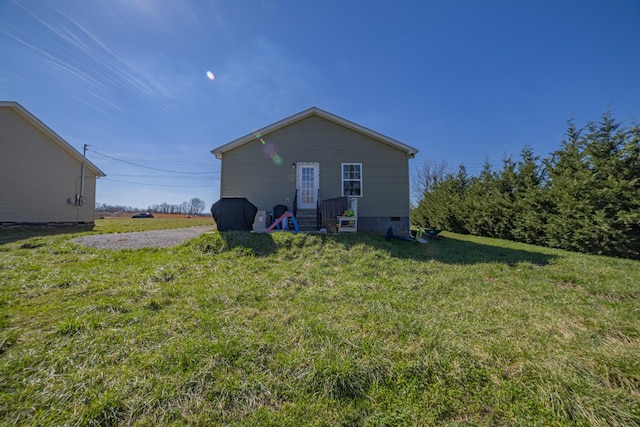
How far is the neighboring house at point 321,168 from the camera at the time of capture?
9.69 m

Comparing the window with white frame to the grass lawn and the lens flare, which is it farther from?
the grass lawn

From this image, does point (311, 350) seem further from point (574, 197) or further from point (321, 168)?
point (574, 197)

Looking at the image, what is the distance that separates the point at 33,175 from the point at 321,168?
14518 millimetres

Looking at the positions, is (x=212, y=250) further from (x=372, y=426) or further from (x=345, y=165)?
(x=345, y=165)

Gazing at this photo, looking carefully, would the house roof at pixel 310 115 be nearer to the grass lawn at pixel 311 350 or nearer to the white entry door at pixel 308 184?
the white entry door at pixel 308 184

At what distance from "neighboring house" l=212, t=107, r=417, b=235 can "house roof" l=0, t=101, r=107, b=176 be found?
1037 centimetres

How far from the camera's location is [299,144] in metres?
9.83

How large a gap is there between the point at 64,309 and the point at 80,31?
29.8 feet

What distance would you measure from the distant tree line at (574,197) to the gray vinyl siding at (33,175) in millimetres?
23157

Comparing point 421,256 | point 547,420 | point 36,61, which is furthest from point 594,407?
point 36,61

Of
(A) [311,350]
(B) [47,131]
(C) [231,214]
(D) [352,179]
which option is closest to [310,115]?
(D) [352,179]

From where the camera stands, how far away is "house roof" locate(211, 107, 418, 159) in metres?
9.52

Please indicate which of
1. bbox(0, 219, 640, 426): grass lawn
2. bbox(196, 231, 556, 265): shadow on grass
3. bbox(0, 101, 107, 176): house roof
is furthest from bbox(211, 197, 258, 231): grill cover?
bbox(0, 101, 107, 176): house roof

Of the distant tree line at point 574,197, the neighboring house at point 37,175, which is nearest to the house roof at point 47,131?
the neighboring house at point 37,175
